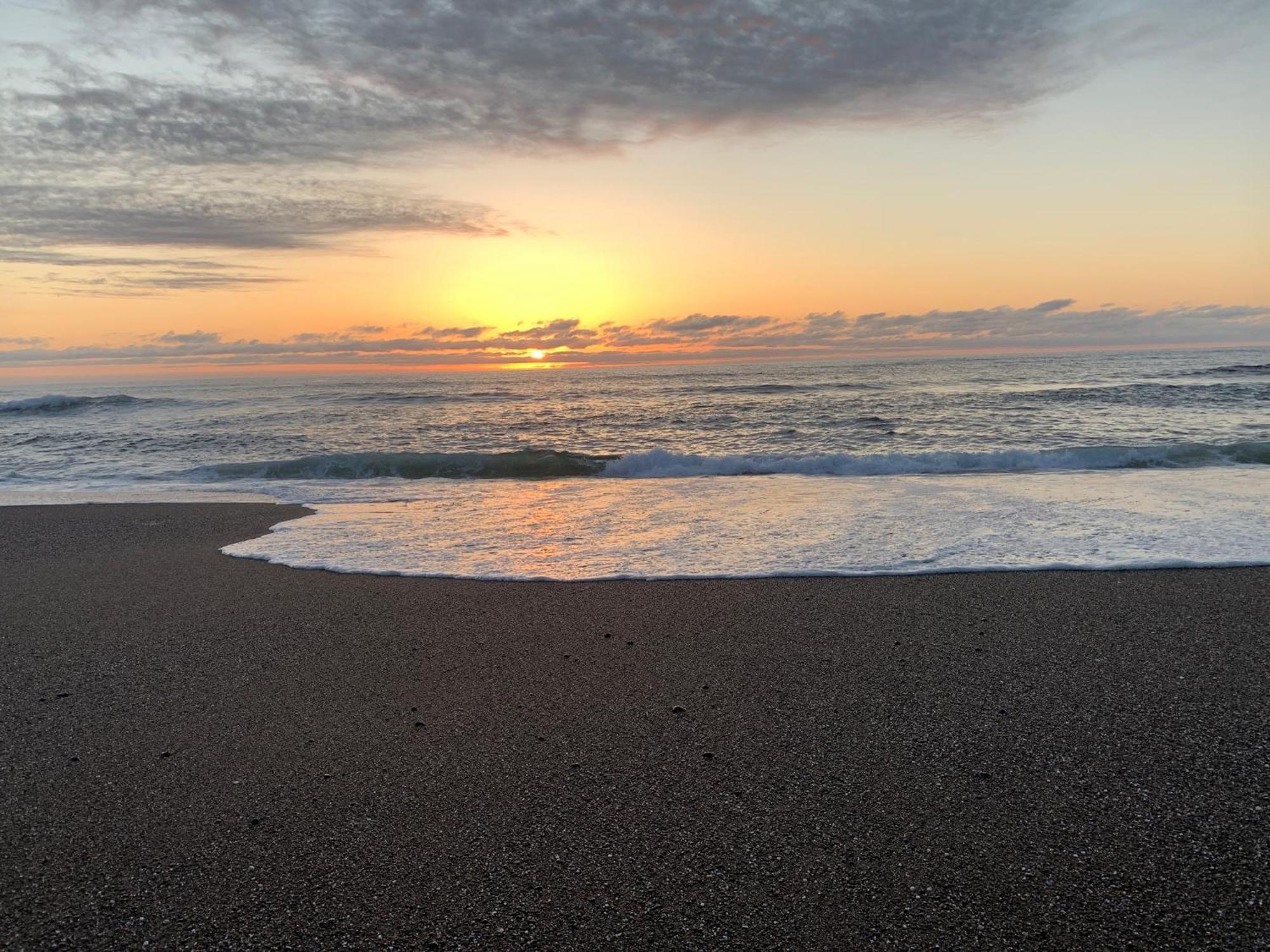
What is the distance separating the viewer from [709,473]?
13.6 metres

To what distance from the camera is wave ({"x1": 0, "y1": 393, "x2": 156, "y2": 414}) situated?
29656 mm

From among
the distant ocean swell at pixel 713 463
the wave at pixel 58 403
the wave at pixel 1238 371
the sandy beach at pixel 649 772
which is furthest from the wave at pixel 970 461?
the wave at pixel 58 403

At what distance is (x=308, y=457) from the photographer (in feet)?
49.9

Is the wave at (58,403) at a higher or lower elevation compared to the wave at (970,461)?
higher

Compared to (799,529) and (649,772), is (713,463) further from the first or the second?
(649,772)

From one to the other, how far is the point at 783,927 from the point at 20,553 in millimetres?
8591

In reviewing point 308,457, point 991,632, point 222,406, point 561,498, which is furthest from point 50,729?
point 222,406

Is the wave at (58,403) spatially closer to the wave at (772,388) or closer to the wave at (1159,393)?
the wave at (772,388)

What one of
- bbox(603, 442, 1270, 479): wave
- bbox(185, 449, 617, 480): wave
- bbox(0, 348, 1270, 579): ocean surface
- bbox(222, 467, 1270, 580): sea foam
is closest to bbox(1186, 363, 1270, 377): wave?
bbox(0, 348, 1270, 579): ocean surface

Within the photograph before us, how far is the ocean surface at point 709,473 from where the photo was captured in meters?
7.15

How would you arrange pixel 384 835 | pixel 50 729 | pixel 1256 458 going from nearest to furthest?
pixel 384 835 < pixel 50 729 < pixel 1256 458

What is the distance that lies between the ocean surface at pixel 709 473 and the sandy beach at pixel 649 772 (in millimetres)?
1542

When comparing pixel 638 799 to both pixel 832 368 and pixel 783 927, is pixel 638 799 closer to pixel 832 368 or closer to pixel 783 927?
pixel 783 927

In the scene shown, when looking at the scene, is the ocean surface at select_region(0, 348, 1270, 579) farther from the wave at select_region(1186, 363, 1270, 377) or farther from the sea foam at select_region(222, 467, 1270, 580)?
the wave at select_region(1186, 363, 1270, 377)
